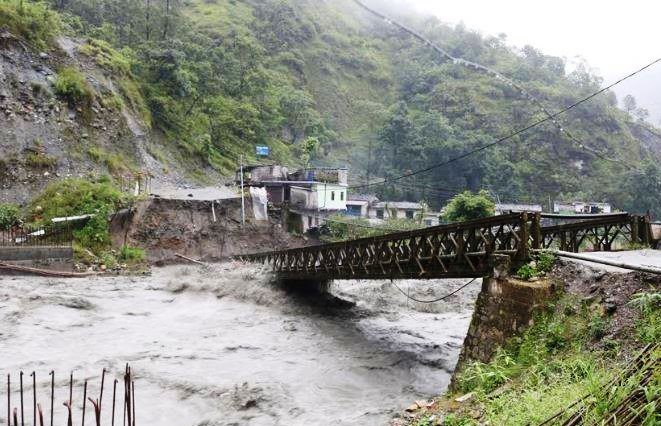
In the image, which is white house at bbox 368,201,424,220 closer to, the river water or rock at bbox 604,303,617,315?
the river water

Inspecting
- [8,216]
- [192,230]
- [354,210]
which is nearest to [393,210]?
[354,210]

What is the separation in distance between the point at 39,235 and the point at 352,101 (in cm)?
6345

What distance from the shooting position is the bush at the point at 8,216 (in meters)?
25.7

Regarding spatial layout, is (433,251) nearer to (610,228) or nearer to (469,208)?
(610,228)

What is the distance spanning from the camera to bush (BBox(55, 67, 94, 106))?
1305 inches

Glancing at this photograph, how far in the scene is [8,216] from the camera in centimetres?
2603

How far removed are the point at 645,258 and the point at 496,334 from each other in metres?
3.77

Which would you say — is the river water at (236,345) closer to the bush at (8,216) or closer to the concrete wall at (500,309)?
the concrete wall at (500,309)

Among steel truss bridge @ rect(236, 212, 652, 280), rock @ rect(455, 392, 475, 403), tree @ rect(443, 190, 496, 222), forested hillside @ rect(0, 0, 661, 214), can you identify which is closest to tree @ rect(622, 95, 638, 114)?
forested hillside @ rect(0, 0, 661, 214)

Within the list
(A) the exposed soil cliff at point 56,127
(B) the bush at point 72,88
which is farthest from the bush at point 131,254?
(B) the bush at point 72,88

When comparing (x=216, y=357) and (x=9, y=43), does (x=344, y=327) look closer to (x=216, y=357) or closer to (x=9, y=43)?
(x=216, y=357)

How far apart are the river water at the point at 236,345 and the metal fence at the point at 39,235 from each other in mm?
3872

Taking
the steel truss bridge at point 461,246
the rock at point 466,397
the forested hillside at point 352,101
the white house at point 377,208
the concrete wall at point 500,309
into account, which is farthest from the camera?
the white house at point 377,208

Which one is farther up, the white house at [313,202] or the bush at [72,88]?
the bush at [72,88]
